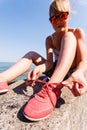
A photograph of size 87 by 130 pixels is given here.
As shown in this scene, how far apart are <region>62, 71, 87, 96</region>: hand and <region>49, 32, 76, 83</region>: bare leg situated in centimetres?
12

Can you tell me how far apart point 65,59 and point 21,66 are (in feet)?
2.25

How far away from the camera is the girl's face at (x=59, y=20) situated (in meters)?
2.88

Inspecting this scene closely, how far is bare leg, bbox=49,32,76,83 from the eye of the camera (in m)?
2.42

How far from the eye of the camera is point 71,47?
255cm

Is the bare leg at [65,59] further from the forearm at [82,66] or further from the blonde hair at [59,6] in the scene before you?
the blonde hair at [59,6]

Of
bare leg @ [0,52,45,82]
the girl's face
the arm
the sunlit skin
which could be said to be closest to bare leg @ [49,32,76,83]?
the sunlit skin

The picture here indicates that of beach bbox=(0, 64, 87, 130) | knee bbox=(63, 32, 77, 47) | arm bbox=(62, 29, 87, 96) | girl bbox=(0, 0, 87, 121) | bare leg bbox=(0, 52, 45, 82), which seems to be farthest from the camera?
bare leg bbox=(0, 52, 45, 82)

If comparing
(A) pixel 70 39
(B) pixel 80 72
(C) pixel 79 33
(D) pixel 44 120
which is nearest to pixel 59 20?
(C) pixel 79 33

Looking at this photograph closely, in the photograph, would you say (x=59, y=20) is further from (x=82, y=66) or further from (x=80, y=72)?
(x=80, y=72)

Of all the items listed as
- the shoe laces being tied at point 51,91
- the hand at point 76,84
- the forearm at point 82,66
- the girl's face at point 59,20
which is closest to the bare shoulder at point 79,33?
the girl's face at point 59,20

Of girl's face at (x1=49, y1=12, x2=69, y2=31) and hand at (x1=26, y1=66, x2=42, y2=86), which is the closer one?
hand at (x1=26, y1=66, x2=42, y2=86)

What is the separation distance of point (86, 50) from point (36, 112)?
1.11m

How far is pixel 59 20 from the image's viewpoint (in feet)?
9.52

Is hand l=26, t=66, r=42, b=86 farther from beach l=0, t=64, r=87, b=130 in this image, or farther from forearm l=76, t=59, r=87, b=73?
forearm l=76, t=59, r=87, b=73
